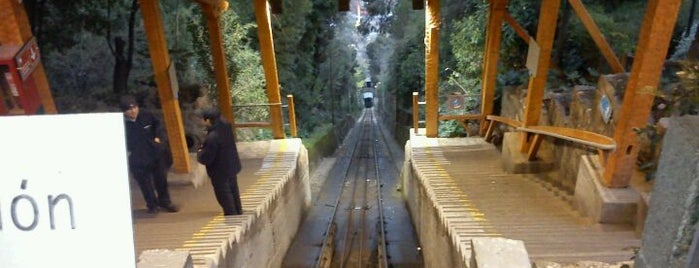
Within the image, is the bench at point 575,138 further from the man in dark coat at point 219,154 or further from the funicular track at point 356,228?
the man in dark coat at point 219,154

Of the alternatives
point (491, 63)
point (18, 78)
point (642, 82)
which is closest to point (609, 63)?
point (491, 63)

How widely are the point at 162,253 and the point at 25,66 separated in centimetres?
238

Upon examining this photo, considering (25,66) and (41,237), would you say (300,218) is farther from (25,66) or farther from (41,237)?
(41,237)

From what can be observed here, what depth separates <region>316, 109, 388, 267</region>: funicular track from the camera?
7584 mm

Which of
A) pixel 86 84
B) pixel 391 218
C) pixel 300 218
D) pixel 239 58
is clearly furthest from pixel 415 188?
pixel 86 84

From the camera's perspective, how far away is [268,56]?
8.70 m

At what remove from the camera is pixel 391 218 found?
9531 millimetres

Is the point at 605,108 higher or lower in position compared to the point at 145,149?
higher

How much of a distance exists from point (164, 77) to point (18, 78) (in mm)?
2126

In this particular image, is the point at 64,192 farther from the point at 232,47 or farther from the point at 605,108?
the point at 232,47

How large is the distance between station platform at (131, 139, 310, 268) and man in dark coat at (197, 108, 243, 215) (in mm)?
428

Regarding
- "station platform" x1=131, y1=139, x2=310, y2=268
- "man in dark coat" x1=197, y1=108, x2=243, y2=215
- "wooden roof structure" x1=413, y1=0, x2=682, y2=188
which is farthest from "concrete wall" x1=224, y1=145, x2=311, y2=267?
"wooden roof structure" x1=413, y1=0, x2=682, y2=188

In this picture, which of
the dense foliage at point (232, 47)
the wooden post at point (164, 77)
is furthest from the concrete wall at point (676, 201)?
the wooden post at point (164, 77)

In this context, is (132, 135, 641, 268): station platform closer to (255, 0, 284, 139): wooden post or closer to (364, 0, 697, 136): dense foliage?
(255, 0, 284, 139): wooden post
